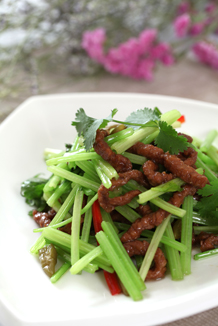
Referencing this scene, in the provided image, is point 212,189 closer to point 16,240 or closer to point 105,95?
point 16,240

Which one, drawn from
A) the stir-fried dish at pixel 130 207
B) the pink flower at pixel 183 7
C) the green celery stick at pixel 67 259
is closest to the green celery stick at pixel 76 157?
the stir-fried dish at pixel 130 207

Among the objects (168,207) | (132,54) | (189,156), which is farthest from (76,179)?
(132,54)

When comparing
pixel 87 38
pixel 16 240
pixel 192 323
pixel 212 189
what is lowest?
pixel 192 323

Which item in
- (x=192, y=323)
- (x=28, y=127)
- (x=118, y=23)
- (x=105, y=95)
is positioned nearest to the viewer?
(x=192, y=323)

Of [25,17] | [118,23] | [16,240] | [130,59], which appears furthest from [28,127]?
[118,23]

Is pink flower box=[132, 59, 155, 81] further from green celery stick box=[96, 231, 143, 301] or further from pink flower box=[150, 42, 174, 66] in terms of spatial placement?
green celery stick box=[96, 231, 143, 301]

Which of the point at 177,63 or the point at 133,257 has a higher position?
the point at 177,63
